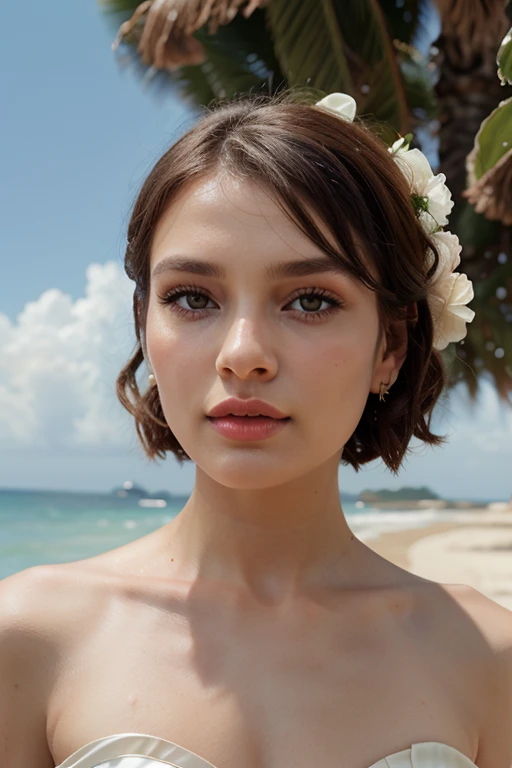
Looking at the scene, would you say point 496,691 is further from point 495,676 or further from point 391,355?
point 391,355

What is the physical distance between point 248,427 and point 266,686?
1.92 ft

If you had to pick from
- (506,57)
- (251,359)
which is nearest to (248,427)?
(251,359)

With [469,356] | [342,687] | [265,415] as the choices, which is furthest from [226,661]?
[469,356]

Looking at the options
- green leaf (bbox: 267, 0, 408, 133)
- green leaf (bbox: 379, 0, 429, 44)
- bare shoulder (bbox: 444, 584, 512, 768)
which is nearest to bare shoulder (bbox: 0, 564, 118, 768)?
bare shoulder (bbox: 444, 584, 512, 768)

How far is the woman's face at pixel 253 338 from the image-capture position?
1.80m

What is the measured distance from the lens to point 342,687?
1.94m

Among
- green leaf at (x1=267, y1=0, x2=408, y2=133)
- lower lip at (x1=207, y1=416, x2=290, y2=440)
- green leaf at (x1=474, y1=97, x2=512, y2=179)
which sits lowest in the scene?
lower lip at (x1=207, y1=416, x2=290, y2=440)

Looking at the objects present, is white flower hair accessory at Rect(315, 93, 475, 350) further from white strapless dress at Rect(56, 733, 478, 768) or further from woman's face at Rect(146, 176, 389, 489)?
white strapless dress at Rect(56, 733, 478, 768)

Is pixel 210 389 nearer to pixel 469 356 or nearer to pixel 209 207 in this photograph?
pixel 209 207

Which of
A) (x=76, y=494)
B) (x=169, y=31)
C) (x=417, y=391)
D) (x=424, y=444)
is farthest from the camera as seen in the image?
(x=76, y=494)

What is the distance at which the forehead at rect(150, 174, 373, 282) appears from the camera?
183cm

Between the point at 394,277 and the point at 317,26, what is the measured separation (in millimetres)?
9171

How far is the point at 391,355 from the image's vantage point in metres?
2.25

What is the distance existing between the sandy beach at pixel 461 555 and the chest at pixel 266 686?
25.2 feet
